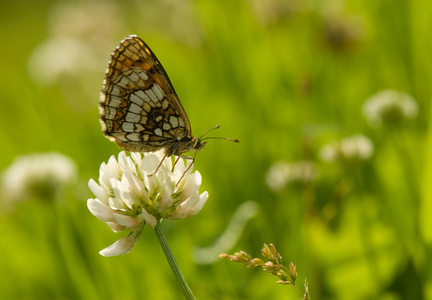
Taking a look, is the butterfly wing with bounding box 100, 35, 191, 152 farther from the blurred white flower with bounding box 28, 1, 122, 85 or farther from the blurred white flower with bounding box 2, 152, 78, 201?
the blurred white flower with bounding box 28, 1, 122, 85

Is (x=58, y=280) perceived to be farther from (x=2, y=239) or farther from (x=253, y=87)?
(x=253, y=87)

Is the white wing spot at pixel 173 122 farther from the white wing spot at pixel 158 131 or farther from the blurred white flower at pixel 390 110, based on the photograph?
the blurred white flower at pixel 390 110

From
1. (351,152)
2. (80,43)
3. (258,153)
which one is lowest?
(258,153)

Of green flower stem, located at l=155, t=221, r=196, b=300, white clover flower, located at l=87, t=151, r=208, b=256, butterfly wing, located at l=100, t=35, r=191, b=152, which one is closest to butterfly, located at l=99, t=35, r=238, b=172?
butterfly wing, located at l=100, t=35, r=191, b=152

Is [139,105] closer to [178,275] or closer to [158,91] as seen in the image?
[158,91]

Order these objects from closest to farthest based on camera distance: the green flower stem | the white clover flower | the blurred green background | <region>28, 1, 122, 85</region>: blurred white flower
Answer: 1. the green flower stem
2. the white clover flower
3. the blurred green background
4. <region>28, 1, 122, 85</region>: blurred white flower

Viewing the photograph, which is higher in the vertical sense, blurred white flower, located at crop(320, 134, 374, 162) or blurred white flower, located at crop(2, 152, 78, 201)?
blurred white flower, located at crop(2, 152, 78, 201)

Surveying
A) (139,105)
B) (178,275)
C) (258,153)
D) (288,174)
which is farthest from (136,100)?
(258,153)
